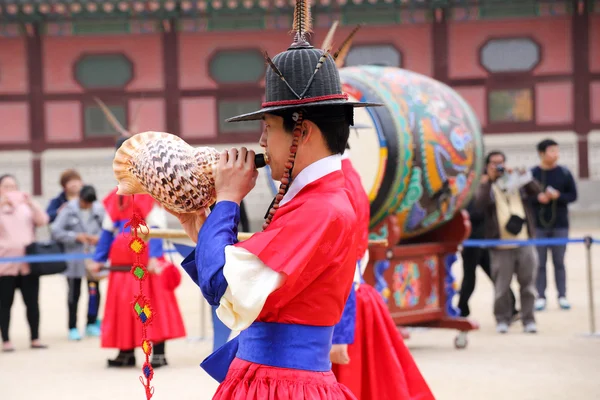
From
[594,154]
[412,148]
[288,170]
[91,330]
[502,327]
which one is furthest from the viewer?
[594,154]

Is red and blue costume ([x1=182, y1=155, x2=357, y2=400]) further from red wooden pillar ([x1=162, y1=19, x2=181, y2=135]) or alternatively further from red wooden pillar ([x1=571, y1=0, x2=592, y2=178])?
red wooden pillar ([x1=571, y1=0, x2=592, y2=178])

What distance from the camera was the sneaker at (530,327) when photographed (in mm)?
8305

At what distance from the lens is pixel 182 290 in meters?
12.6

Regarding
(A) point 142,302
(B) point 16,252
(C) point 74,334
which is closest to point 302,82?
(A) point 142,302

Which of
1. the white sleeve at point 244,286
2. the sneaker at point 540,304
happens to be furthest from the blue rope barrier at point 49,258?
the white sleeve at point 244,286

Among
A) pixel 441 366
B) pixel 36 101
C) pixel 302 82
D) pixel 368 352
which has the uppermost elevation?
pixel 36 101

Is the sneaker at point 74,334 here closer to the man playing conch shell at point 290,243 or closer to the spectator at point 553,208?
the spectator at point 553,208

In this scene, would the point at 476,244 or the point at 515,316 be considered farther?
the point at 515,316

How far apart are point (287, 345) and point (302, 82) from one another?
67cm

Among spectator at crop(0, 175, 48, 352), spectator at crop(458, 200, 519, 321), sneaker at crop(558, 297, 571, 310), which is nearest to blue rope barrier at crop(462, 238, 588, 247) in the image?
spectator at crop(458, 200, 519, 321)

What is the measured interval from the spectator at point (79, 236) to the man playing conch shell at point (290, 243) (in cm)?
638

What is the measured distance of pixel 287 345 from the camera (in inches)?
101

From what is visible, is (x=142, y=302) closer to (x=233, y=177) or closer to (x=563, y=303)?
(x=233, y=177)

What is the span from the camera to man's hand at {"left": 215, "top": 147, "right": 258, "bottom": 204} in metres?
2.55
